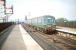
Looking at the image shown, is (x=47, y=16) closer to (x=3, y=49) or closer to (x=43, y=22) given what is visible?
(x=43, y=22)

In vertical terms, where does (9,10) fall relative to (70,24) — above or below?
above

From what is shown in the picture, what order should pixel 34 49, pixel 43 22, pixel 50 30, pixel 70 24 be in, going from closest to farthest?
1. pixel 34 49
2. pixel 50 30
3. pixel 43 22
4. pixel 70 24

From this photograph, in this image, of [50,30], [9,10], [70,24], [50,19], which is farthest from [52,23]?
[9,10]

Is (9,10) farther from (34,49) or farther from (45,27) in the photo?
(34,49)

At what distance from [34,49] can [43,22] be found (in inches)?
828

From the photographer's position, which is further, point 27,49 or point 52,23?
point 52,23

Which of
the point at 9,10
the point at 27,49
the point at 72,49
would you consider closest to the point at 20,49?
the point at 27,49

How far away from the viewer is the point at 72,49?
1355 centimetres

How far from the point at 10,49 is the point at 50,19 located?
73.2 feet

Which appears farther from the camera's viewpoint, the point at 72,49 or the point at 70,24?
the point at 70,24

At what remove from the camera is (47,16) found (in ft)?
115

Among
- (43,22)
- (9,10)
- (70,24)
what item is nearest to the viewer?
(43,22)

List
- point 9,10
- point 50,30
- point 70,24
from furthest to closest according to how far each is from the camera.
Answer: point 9,10 → point 70,24 → point 50,30

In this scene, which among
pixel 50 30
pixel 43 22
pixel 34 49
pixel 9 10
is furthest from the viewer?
pixel 9 10
